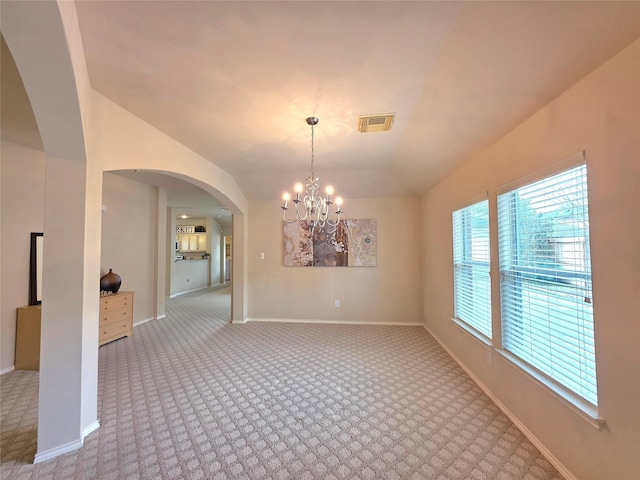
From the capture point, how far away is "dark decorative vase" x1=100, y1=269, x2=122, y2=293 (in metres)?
3.93

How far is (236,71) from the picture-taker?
175cm

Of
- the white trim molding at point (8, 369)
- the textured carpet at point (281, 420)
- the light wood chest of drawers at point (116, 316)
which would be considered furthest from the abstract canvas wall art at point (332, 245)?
the white trim molding at point (8, 369)

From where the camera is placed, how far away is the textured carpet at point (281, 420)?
1664 mm

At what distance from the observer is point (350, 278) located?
4.95 meters

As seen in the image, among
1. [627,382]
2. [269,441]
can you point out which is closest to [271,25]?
[627,382]

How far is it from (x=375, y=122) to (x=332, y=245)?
2.78 meters

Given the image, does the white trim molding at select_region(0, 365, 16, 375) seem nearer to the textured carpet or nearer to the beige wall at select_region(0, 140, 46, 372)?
the beige wall at select_region(0, 140, 46, 372)

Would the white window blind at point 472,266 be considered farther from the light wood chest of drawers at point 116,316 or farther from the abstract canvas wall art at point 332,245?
the light wood chest of drawers at point 116,316

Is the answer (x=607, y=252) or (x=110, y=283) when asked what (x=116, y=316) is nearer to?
(x=110, y=283)

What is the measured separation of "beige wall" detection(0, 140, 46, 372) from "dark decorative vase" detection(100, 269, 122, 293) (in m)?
0.85

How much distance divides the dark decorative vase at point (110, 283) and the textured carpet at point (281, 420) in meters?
0.91

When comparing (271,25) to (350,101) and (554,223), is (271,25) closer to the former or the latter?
(350,101)

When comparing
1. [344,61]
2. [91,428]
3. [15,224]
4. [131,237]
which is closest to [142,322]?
[131,237]

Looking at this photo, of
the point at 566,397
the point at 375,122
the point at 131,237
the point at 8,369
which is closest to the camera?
the point at 566,397
